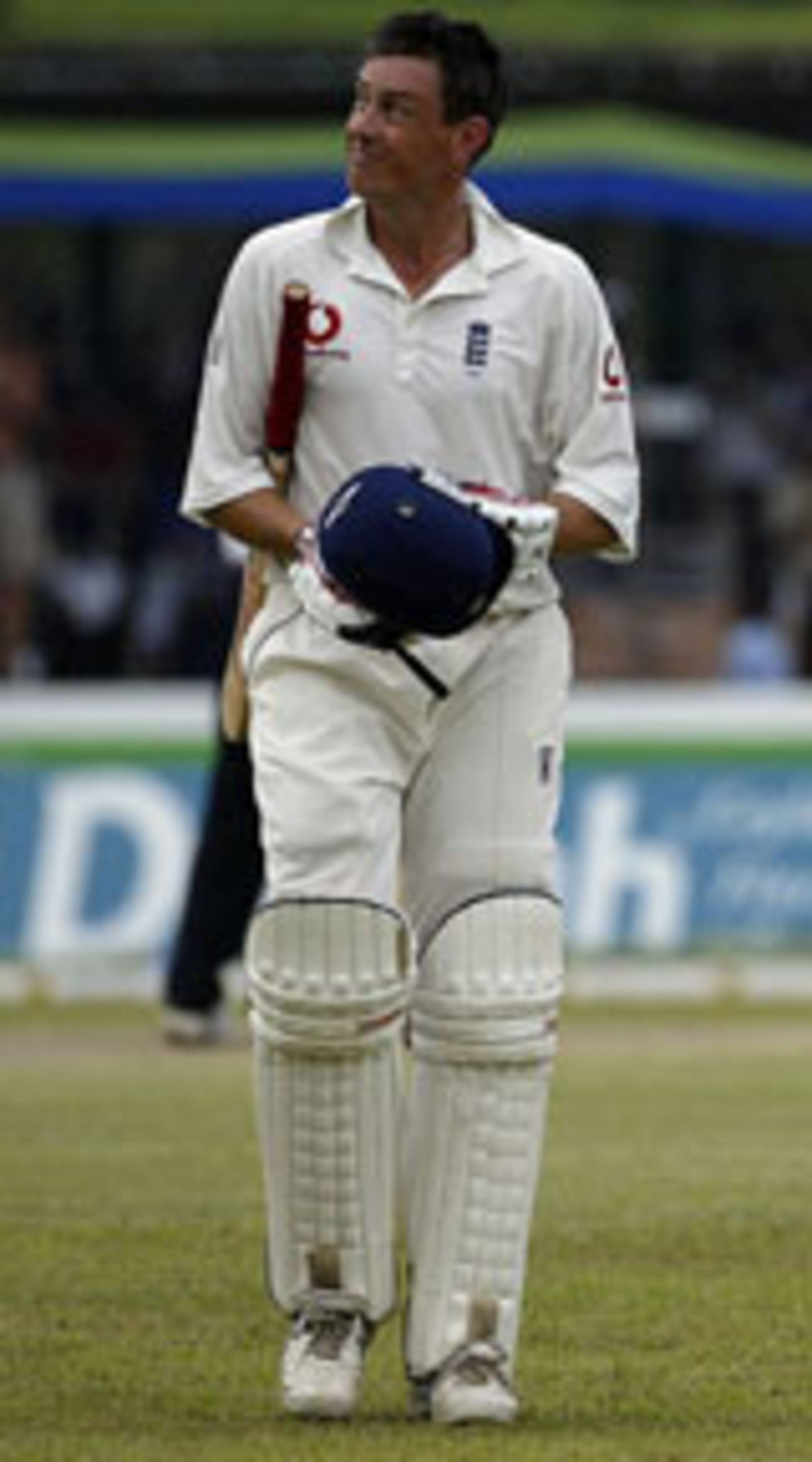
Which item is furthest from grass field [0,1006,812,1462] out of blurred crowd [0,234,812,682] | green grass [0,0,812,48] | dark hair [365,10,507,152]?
green grass [0,0,812,48]

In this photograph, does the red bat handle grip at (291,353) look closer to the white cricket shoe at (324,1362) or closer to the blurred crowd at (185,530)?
the white cricket shoe at (324,1362)

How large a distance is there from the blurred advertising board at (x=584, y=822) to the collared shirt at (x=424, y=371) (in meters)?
9.11

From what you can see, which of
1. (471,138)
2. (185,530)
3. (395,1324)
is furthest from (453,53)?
(185,530)

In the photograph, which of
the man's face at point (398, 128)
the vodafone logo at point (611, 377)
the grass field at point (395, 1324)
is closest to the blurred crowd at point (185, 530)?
the grass field at point (395, 1324)

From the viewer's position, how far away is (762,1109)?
39.6 feet

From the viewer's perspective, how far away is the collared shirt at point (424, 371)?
7.36m

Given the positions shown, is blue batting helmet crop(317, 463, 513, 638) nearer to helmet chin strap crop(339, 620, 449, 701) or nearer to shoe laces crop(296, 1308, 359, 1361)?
helmet chin strap crop(339, 620, 449, 701)

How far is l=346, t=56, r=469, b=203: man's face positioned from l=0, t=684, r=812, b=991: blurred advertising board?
9272 millimetres

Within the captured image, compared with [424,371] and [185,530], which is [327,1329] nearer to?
[424,371]

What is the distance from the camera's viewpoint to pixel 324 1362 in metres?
7.28

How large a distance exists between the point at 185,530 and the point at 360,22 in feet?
8.79

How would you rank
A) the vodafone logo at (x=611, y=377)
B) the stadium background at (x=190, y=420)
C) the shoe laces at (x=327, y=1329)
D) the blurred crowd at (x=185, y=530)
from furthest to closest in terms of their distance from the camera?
the blurred crowd at (x=185, y=530) → the stadium background at (x=190, y=420) → the vodafone logo at (x=611, y=377) → the shoe laces at (x=327, y=1329)

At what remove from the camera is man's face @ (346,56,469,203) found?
288 inches

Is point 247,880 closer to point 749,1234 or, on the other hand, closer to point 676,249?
point 749,1234
